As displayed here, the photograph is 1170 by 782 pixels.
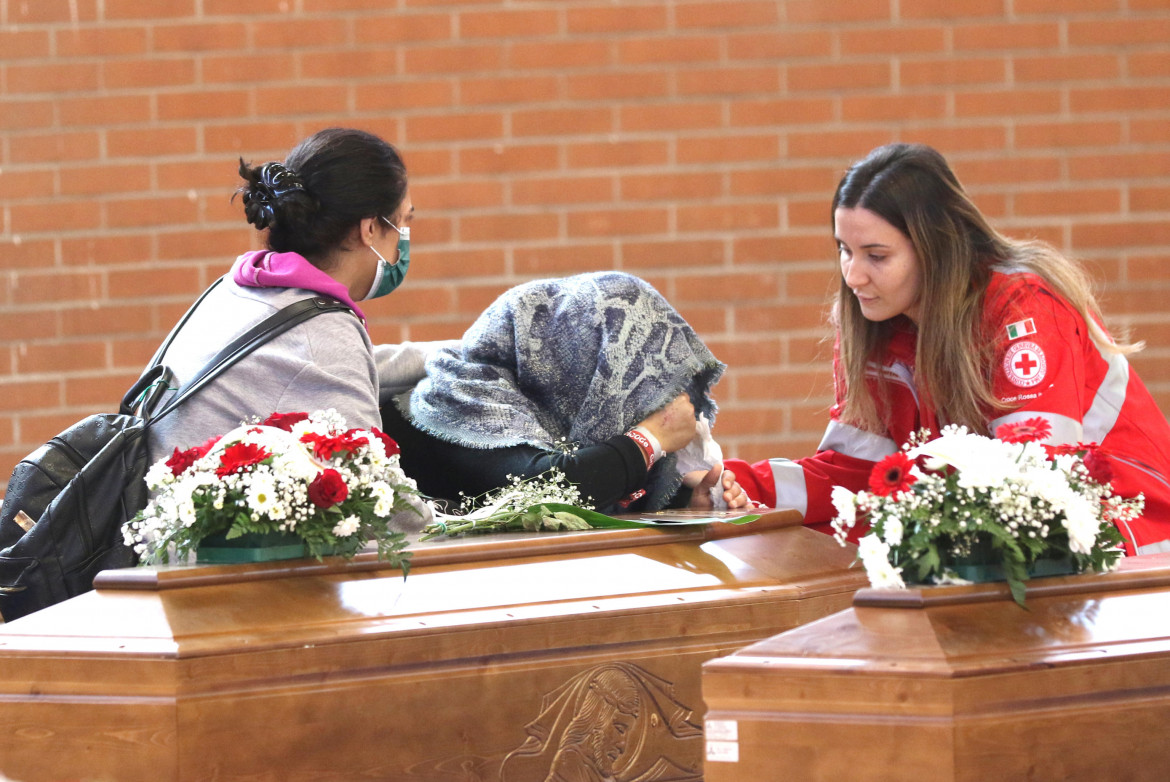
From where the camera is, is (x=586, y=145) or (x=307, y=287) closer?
(x=307, y=287)

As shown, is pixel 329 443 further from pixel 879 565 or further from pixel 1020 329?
pixel 1020 329

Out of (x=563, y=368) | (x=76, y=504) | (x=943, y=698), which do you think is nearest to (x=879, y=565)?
(x=943, y=698)

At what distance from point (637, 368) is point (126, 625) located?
4.13ft

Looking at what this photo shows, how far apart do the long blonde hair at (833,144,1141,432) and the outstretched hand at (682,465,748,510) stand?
47cm

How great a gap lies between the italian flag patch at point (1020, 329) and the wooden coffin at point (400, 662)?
654 mm

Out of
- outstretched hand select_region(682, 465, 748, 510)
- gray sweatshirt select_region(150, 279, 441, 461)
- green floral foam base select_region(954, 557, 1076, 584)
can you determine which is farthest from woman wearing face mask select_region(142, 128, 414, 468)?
green floral foam base select_region(954, 557, 1076, 584)

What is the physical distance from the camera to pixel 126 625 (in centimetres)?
223

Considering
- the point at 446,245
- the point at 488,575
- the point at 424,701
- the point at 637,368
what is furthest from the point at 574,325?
the point at 446,245

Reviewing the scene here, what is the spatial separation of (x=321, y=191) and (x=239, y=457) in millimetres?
785

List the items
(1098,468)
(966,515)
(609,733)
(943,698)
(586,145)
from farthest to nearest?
1. (586,145)
2. (609,733)
3. (1098,468)
4. (966,515)
5. (943,698)

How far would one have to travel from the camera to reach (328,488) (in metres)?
2.38

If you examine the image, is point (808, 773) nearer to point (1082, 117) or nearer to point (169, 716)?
point (169, 716)

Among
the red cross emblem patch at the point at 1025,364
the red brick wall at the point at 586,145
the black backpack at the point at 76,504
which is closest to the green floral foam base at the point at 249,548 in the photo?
the black backpack at the point at 76,504

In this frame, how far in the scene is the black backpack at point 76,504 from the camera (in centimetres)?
255
